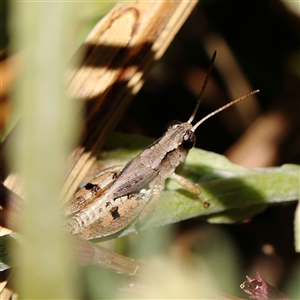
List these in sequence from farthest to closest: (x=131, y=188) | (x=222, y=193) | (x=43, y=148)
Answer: (x=131, y=188) < (x=222, y=193) < (x=43, y=148)

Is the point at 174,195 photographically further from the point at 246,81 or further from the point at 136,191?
the point at 246,81

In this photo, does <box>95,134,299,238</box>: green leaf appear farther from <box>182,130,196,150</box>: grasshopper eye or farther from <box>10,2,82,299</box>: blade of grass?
<box>10,2,82,299</box>: blade of grass

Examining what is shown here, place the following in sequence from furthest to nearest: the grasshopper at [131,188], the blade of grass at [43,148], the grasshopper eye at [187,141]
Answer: the grasshopper eye at [187,141]
the grasshopper at [131,188]
the blade of grass at [43,148]

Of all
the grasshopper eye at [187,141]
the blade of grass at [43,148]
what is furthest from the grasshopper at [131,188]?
the blade of grass at [43,148]

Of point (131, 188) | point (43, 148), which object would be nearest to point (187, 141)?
point (131, 188)

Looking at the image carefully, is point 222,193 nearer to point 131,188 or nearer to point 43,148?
point 131,188

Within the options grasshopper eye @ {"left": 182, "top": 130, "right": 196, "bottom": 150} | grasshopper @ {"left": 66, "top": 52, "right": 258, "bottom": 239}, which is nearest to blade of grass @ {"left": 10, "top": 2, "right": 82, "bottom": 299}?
grasshopper @ {"left": 66, "top": 52, "right": 258, "bottom": 239}

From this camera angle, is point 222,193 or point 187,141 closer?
point 222,193

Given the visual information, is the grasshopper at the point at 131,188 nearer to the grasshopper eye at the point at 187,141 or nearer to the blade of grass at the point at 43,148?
the grasshopper eye at the point at 187,141
